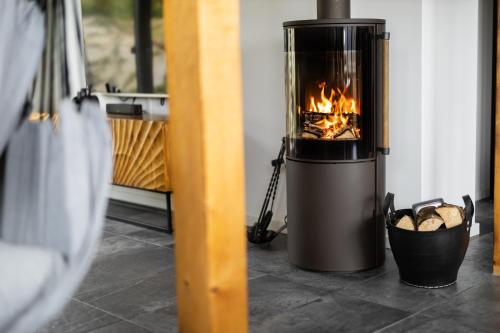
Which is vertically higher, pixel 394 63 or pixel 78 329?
pixel 394 63

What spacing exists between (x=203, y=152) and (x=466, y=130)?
2.97 m

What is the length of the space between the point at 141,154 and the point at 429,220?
2.26 meters

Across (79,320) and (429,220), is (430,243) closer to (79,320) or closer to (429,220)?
(429,220)

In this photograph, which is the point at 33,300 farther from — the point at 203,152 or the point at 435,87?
the point at 435,87

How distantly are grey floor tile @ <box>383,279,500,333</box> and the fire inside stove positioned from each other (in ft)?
3.32

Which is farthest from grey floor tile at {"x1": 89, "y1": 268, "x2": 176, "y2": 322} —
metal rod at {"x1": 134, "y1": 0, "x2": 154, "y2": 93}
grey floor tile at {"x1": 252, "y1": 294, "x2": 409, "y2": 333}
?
metal rod at {"x1": 134, "y1": 0, "x2": 154, "y2": 93}

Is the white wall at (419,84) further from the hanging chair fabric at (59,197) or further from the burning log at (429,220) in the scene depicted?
the hanging chair fabric at (59,197)

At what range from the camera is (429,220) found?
12.1ft

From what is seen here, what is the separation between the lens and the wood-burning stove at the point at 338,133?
12.8 ft

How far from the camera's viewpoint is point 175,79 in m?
2.11

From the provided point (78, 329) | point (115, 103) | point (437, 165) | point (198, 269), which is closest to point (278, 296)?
point (78, 329)

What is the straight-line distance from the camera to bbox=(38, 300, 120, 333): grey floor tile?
11.0 feet

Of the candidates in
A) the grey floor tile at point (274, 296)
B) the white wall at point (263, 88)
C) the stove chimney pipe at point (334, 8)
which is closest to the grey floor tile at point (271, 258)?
the grey floor tile at point (274, 296)

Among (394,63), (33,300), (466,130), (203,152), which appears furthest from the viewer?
(466,130)
